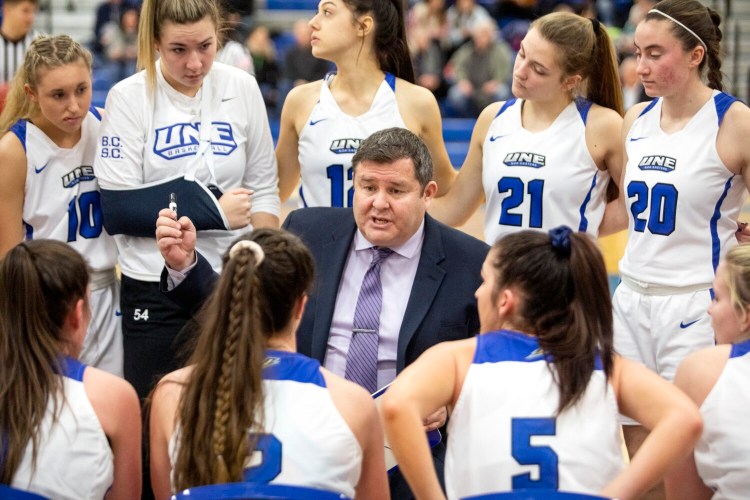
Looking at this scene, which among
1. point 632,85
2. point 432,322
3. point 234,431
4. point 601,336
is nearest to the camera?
point 234,431

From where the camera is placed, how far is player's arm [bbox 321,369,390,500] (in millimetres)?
2258

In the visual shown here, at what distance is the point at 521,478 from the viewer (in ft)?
7.20

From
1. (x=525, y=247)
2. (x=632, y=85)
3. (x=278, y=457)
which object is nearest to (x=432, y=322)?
(x=525, y=247)

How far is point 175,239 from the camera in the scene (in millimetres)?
2932

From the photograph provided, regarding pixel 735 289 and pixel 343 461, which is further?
pixel 735 289

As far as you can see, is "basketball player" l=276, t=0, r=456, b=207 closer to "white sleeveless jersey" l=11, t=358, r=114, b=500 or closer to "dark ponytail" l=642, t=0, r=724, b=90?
A: "dark ponytail" l=642, t=0, r=724, b=90

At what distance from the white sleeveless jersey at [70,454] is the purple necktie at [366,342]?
90cm

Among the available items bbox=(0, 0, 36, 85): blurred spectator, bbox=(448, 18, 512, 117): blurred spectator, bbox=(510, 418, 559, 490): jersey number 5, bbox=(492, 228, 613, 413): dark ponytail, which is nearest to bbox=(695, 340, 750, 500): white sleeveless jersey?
bbox=(492, 228, 613, 413): dark ponytail

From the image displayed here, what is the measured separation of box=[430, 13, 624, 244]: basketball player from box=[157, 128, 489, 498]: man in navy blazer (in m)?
0.71

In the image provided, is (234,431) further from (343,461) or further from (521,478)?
(521,478)

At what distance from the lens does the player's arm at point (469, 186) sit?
13.3ft

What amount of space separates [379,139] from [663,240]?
105 centimetres

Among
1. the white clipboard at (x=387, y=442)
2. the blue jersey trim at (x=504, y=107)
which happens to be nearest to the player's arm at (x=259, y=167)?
the blue jersey trim at (x=504, y=107)

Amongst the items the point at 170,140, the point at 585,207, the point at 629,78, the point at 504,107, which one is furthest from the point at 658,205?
the point at 629,78
